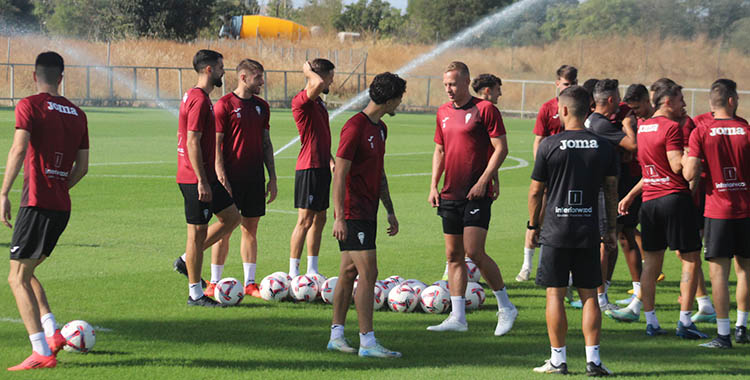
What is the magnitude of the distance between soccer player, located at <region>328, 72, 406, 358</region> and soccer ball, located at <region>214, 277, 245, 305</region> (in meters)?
2.03

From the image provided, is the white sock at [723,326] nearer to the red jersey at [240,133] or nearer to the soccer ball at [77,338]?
the red jersey at [240,133]

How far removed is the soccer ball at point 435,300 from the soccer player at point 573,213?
7.30 feet

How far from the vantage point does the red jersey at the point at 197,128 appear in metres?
8.77

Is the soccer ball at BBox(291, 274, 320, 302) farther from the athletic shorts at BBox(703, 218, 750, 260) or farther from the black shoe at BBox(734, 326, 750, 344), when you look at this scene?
the black shoe at BBox(734, 326, 750, 344)

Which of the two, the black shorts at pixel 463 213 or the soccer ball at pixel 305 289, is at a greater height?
the black shorts at pixel 463 213

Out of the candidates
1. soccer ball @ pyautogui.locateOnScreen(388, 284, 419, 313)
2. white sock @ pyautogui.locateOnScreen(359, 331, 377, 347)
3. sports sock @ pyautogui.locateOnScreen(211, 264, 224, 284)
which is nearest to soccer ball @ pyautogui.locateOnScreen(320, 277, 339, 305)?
soccer ball @ pyautogui.locateOnScreen(388, 284, 419, 313)

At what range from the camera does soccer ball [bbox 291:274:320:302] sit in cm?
934

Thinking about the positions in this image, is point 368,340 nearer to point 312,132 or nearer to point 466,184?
point 466,184

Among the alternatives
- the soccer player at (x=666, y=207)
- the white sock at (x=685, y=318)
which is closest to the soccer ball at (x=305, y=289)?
the soccer player at (x=666, y=207)

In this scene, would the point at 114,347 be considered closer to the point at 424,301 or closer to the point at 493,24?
the point at 424,301

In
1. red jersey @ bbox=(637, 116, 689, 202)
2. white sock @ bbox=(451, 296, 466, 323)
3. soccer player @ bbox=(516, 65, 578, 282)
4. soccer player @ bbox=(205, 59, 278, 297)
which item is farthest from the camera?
soccer player @ bbox=(516, 65, 578, 282)

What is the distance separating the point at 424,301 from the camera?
898cm

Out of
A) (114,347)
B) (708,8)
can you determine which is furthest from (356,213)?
(708,8)

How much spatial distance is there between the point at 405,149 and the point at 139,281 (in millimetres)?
18947
